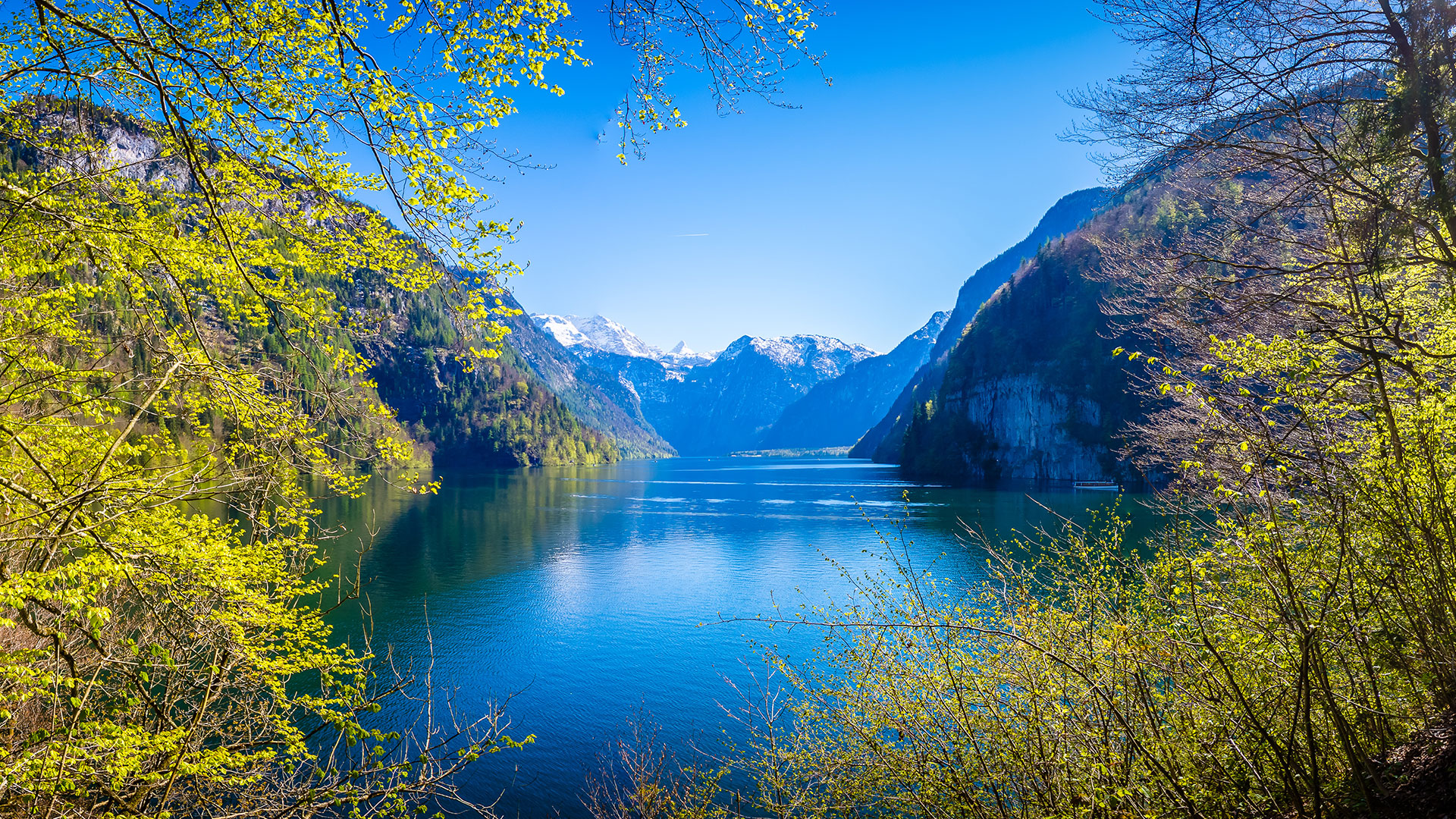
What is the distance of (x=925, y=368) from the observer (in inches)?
7869

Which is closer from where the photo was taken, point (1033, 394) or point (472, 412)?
point (1033, 394)

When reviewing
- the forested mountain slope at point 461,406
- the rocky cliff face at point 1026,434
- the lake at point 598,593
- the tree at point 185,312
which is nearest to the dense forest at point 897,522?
the tree at point 185,312

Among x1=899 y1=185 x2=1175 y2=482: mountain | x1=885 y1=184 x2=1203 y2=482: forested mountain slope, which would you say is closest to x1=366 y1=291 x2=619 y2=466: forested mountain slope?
x1=885 y1=184 x2=1203 y2=482: forested mountain slope

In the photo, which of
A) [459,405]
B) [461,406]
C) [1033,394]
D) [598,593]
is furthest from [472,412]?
[598,593]

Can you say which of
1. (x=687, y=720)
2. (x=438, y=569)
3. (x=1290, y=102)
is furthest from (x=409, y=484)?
(x=438, y=569)

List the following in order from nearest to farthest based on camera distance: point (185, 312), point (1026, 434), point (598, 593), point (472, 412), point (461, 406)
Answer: point (185, 312), point (598, 593), point (1026, 434), point (472, 412), point (461, 406)

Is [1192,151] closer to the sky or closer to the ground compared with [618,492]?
closer to the sky

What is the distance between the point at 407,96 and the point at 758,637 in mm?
19639

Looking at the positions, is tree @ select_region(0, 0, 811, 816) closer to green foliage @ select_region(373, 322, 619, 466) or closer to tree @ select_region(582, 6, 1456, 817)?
tree @ select_region(582, 6, 1456, 817)

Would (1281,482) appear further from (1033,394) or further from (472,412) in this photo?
(472,412)

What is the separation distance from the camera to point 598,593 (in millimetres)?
29219

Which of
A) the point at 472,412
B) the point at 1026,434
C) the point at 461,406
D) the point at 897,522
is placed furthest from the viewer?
the point at 461,406

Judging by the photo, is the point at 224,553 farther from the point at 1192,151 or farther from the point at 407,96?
the point at 1192,151

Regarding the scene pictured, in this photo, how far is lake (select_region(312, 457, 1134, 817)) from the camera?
15.7 meters
